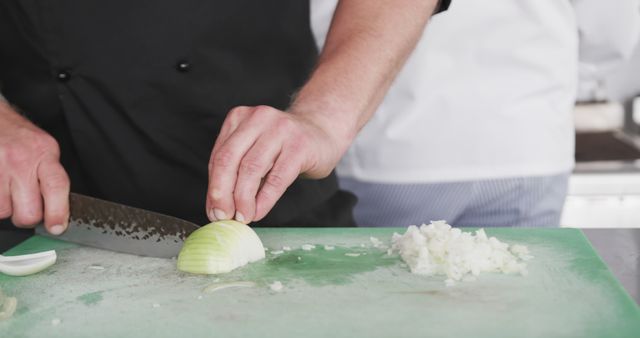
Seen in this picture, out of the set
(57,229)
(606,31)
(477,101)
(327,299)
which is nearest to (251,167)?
(327,299)

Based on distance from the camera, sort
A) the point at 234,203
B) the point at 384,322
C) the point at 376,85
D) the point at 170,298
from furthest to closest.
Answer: the point at 376,85, the point at 234,203, the point at 170,298, the point at 384,322

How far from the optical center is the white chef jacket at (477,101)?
1.87 meters

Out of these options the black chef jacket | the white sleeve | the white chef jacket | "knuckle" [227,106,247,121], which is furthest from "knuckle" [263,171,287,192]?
the white sleeve

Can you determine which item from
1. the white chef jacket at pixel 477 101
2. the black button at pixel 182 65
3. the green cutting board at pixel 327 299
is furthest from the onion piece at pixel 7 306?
the white chef jacket at pixel 477 101

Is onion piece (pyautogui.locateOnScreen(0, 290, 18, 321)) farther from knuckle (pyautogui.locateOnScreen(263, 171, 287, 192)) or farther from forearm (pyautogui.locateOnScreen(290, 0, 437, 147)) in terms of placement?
forearm (pyautogui.locateOnScreen(290, 0, 437, 147))

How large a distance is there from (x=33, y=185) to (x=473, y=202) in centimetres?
97

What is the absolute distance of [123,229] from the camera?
51.5 inches

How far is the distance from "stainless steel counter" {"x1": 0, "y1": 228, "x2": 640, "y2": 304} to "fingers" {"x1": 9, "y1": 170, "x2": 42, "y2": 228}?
2.83 ft

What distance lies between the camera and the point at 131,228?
4.28 ft

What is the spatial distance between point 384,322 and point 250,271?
26cm

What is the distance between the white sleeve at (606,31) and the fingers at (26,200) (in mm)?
1422

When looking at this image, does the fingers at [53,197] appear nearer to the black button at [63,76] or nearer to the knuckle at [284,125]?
the black button at [63,76]

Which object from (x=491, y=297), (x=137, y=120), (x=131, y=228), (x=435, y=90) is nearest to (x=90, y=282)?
(x=131, y=228)

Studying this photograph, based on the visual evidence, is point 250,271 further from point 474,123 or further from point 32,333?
point 474,123
